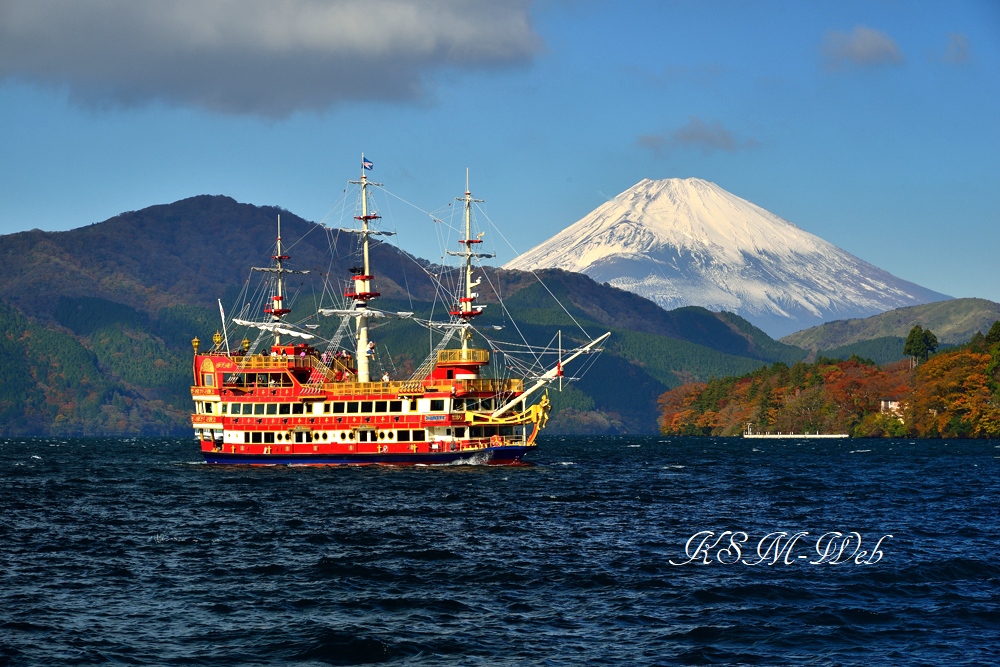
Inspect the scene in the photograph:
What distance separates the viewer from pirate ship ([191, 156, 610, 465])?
10025 centimetres

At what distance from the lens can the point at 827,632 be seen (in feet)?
117

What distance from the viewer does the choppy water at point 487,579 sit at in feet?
112

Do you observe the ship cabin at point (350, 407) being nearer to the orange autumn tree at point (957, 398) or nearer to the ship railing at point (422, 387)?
the ship railing at point (422, 387)

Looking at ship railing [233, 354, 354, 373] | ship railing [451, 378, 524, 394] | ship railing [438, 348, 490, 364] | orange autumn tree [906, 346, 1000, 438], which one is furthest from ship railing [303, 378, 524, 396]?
orange autumn tree [906, 346, 1000, 438]

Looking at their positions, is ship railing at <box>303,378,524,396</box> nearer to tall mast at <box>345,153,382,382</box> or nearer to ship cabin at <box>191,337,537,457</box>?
ship cabin at <box>191,337,537,457</box>

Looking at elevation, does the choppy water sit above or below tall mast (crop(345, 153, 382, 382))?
below

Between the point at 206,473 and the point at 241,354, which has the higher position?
the point at 241,354

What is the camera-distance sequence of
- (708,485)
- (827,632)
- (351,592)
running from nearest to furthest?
(827,632), (351,592), (708,485)

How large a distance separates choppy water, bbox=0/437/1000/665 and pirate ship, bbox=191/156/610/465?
21278 mm

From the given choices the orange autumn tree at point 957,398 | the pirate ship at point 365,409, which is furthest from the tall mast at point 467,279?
the orange autumn tree at point 957,398

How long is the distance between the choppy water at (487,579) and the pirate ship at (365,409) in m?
21.3

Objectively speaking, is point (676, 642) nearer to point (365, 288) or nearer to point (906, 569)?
point (906, 569)

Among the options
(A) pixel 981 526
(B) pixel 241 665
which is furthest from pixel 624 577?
(A) pixel 981 526

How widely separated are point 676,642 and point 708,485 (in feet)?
174
